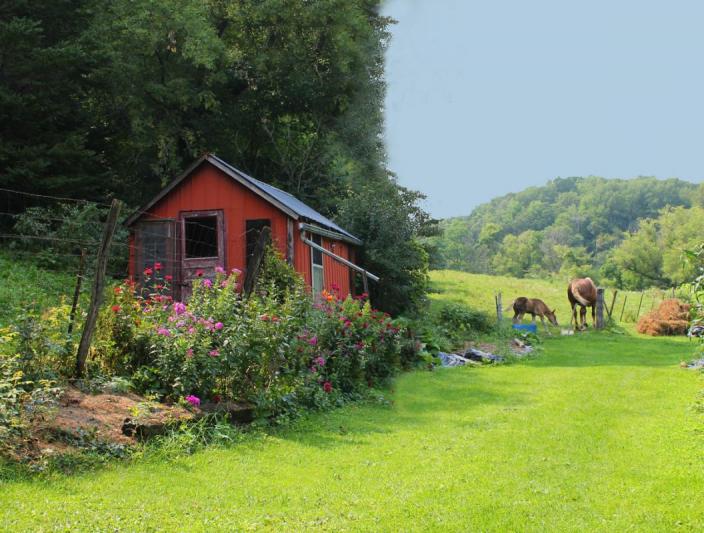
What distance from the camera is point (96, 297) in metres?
8.43

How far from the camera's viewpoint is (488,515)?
5.40m

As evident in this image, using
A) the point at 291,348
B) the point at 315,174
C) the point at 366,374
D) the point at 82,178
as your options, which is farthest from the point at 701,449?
the point at 315,174

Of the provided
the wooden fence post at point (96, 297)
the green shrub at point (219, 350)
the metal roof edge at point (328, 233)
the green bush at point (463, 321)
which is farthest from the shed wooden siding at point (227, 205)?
the wooden fence post at point (96, 297)

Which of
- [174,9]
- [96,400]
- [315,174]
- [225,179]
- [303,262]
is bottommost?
[96,400]

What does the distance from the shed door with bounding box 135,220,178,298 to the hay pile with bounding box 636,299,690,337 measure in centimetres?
1734

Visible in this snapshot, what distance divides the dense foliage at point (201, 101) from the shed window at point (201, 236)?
508 cm

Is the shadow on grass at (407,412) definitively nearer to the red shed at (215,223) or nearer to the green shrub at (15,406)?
the green shrub at (15,406)

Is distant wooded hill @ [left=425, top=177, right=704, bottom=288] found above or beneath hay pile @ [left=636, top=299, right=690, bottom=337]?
above

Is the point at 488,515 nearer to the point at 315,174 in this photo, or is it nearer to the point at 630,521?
the point at 630,521

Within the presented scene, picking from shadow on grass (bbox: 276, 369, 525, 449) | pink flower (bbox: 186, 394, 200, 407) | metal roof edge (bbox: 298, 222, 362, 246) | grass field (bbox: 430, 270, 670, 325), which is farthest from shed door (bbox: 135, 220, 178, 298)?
grass field (bbox: 430, 270, 670, 325)

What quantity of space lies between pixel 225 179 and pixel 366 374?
8.35 m

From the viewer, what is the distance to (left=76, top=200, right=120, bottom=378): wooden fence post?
838cm

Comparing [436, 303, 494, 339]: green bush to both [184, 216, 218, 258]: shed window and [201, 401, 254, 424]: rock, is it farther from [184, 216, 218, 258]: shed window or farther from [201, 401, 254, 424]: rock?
[201, 401, 254, 424]: rock

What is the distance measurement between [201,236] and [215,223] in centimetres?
118
